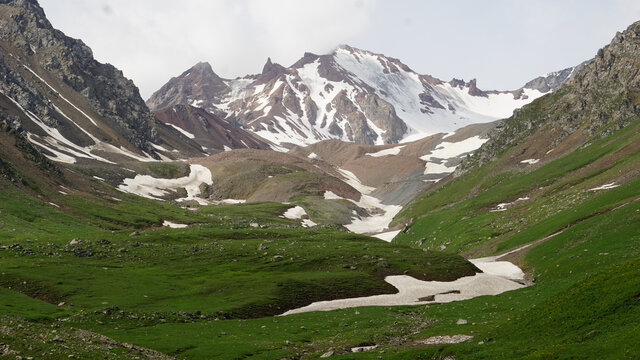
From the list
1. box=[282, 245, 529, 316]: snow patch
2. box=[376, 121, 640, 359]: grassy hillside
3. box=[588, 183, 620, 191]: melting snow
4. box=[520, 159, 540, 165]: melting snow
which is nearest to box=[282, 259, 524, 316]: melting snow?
box=[282, 245, 529, 316]: snow patch

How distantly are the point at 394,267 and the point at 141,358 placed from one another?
195ft

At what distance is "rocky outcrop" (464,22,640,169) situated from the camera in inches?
5969

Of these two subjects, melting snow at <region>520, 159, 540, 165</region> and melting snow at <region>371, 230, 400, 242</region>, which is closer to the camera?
melting snow at <region>520, 159, 540, 165</region>

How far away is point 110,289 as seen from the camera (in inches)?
2516

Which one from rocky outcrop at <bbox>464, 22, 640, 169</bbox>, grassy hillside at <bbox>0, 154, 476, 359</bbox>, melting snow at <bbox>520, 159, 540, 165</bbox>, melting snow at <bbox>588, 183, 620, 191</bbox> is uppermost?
rocky outcrop at <bbox>464, 22, 640, 169</bbox>

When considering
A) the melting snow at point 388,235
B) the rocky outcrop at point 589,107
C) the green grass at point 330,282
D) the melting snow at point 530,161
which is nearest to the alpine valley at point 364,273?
the green grass at point 330,282

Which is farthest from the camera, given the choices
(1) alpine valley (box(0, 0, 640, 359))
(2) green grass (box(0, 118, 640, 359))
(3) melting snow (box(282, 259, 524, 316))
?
(3) melting snow (box(282, 259, 524, 316))

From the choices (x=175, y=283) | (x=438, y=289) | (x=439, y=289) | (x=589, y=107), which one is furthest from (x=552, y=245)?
(x=589, y=107)

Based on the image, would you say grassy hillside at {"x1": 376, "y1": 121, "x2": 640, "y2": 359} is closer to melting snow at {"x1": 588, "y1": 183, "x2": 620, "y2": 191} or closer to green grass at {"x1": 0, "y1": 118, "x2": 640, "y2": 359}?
green grass at {"x1": 0, "y1": 118, "x2": 640, "y2": 359}

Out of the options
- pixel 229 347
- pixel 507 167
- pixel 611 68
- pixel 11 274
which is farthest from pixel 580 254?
pixel 611 68

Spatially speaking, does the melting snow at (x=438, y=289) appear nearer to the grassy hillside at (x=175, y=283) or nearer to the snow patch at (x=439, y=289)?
the snow patch at (x=439, y=289)

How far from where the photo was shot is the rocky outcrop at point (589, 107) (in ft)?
497

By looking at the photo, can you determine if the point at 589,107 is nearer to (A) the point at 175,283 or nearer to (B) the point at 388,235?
(B) the point at 388,235

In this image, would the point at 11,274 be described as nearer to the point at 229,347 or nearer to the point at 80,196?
the point at 229,347
